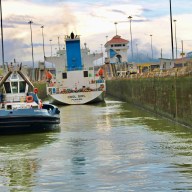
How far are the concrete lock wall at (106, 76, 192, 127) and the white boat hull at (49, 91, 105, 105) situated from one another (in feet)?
13.3

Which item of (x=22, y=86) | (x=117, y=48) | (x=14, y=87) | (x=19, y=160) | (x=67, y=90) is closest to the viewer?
(x=19, y=160)

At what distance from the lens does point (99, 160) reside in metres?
18.4

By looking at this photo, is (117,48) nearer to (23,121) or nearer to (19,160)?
(23,121)

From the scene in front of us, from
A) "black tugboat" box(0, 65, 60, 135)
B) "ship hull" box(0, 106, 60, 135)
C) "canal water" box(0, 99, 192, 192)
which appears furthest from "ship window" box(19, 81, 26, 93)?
"ship hull" box(0, 106, 60, 135)

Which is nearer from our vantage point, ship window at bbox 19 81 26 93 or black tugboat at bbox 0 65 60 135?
black tugboat at bbox 0 65 60 135

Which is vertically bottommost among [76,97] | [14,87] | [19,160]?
[19,160]

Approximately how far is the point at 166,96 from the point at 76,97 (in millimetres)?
21184

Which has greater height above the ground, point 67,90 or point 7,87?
point 7,87

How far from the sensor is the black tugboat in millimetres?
26453

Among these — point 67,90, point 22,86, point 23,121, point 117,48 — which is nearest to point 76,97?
point 67,90

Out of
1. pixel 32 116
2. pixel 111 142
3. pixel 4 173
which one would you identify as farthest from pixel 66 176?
pixel 32 116

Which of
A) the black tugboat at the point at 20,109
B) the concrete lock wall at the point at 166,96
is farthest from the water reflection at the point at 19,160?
the concrete lock wall at the point at 166,96

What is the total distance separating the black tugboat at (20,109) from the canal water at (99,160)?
586mm

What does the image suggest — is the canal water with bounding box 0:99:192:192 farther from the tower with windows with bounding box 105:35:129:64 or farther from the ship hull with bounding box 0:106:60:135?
the tower with windows with bounding box 105:35:129:64
